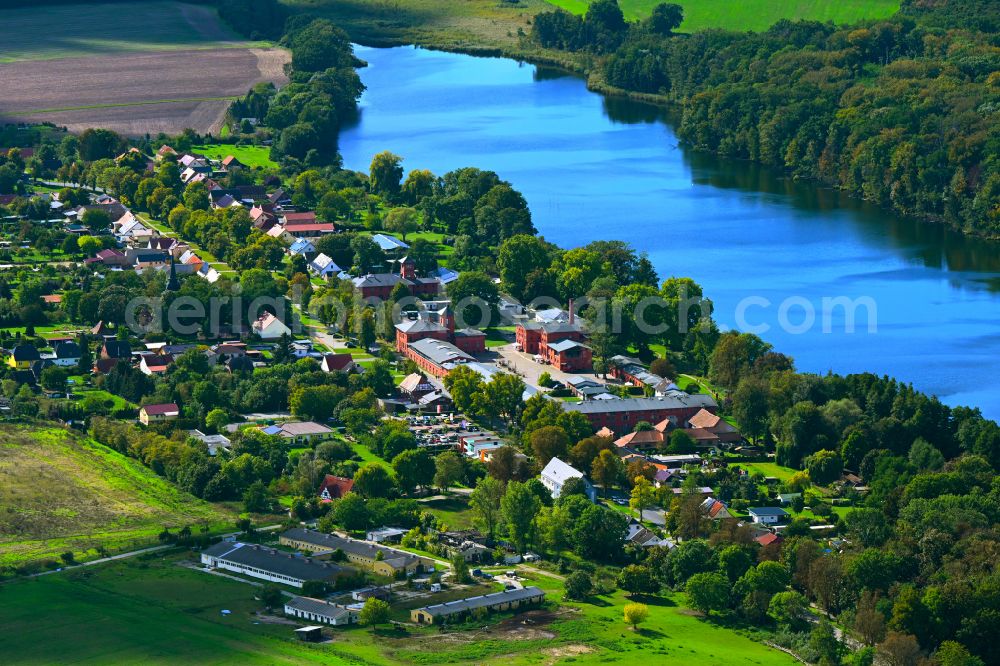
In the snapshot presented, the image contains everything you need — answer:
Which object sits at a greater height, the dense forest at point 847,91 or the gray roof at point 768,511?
the dense forest at point 847,91

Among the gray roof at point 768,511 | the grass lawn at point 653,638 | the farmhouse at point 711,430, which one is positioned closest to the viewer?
the grass lawn at point 653,638

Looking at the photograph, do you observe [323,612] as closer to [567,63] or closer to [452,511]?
[452,511]

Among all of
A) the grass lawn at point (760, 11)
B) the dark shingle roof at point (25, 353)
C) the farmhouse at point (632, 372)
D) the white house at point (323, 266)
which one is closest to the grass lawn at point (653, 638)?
A: the farmhouse at point (632, 372)

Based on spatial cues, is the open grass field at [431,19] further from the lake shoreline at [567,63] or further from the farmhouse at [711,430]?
the farmhouse at [711,430]

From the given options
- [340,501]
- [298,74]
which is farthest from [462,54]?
[340,501]

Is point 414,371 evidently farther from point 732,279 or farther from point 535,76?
point 535,76

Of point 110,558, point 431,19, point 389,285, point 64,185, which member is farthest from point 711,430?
point 431,19

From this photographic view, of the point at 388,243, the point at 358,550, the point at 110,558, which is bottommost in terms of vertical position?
the point at 110,558
